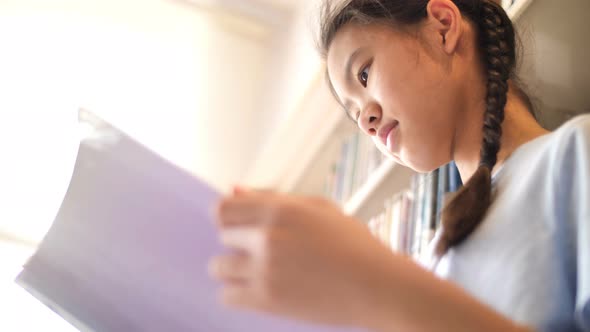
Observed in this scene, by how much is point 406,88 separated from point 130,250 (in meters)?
0.41

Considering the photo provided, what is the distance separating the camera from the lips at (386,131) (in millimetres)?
788

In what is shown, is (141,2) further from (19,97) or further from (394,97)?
(394,97)

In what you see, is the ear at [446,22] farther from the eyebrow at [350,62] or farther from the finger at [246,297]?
the finger at [246,297]

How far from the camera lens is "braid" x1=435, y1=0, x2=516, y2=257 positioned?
63 centimetres

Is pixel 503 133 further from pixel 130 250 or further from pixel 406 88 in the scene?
pixel 130 250

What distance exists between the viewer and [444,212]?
0.66 m

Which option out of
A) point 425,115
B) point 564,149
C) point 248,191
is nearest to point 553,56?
point 425,115

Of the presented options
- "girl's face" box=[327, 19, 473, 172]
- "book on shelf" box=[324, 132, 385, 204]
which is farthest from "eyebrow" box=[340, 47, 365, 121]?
"book on shelf" box=[324, 132, 385, 204]

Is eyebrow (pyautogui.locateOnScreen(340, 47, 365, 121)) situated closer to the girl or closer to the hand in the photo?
the girl

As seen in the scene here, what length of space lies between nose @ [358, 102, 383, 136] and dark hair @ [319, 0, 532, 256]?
11cm

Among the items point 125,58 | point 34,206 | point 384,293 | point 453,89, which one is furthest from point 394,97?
point 34,206

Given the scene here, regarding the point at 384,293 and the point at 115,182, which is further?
the point at 115,182

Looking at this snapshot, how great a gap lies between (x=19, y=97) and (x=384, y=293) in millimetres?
2152

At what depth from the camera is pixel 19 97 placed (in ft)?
7.35
